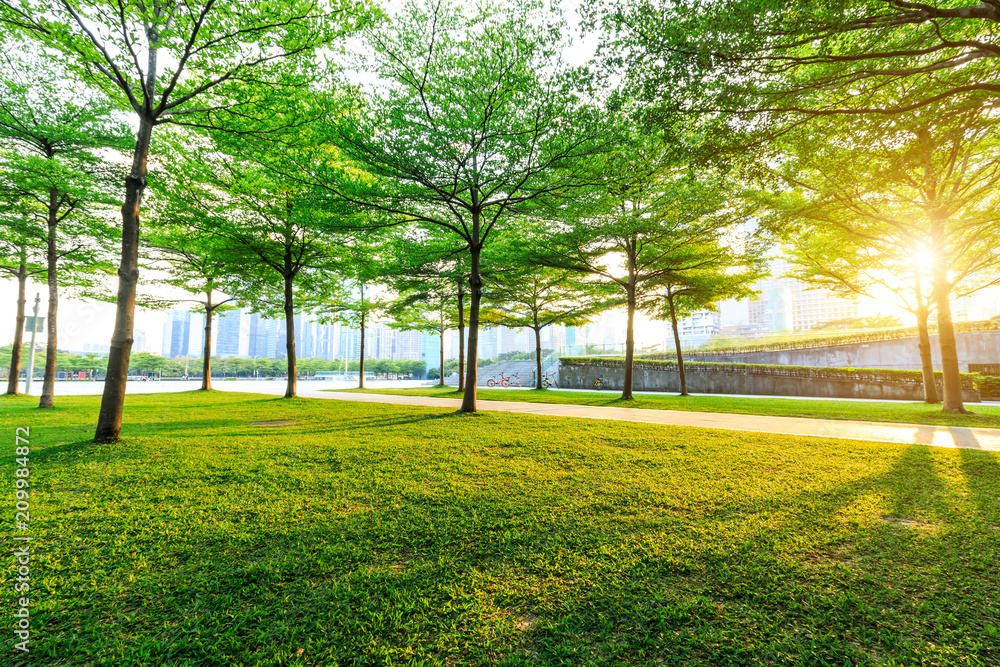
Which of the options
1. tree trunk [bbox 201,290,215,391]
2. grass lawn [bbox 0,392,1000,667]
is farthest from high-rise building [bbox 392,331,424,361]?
grass lawn [bbox 0,392,1000,667]

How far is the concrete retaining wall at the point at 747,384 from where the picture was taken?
1826 cm

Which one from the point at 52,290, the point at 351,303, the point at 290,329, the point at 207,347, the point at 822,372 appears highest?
the point at 351,303

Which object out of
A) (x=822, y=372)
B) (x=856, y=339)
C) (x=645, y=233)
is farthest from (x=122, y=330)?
(x=856, y=339)

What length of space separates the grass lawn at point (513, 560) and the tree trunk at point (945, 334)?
739 cm

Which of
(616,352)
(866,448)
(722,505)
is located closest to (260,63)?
(722,505)

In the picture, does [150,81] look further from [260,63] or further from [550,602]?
[550,602]

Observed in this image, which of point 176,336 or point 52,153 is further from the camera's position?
point 176,336

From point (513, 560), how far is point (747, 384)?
22.7 meters

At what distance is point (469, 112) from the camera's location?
977 cm

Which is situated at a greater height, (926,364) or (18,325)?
(18,325)

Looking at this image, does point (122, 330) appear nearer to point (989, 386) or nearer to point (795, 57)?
point (795, 57)

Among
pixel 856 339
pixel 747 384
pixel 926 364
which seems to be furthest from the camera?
pixel 856 339

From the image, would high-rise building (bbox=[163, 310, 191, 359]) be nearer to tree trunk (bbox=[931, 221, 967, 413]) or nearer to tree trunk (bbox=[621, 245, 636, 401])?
tree trunk (bbox=[621, 245, 636, 401])

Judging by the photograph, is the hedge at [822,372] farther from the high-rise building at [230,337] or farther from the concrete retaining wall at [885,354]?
the high-rise building at [230,337]
